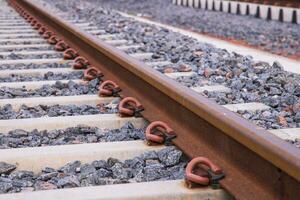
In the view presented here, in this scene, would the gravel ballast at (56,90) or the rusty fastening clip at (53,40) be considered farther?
the rusty fastening clip at (53,40)

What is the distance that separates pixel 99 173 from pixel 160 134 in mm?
532

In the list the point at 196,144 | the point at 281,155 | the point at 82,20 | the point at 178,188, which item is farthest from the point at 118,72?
the point at 82,20

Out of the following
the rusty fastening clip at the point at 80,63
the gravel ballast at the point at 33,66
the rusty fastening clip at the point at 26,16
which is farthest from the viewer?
the rusty fastening clip at the point at 26,16

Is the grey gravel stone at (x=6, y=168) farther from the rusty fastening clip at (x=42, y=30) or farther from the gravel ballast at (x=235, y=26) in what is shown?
the gravel ballast at (x=235, y=26)

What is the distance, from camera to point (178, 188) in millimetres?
2604

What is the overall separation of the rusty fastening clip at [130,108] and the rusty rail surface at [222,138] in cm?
5

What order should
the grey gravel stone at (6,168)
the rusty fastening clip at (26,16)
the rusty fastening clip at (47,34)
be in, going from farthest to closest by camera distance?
the rusty fastening clip at (26,16) → the rusty fastening clip at (47,34) → the grey gravel stone at (6,168)

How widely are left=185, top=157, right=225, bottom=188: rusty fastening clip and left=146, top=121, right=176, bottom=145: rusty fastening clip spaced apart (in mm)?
542

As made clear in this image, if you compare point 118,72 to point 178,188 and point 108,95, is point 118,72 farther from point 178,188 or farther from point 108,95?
point 178,188

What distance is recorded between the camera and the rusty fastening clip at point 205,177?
102 inches

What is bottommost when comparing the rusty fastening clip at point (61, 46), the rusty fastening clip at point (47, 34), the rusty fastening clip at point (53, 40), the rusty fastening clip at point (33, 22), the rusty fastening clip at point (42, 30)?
the rusty fastening clip at point (33, 22)

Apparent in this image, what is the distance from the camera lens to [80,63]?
18.3ft

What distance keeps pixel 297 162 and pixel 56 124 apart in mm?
1810

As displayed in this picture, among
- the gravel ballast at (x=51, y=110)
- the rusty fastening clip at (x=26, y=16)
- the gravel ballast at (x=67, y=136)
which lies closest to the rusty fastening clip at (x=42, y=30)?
the rusty fastening clip at (x=26, y=16)
